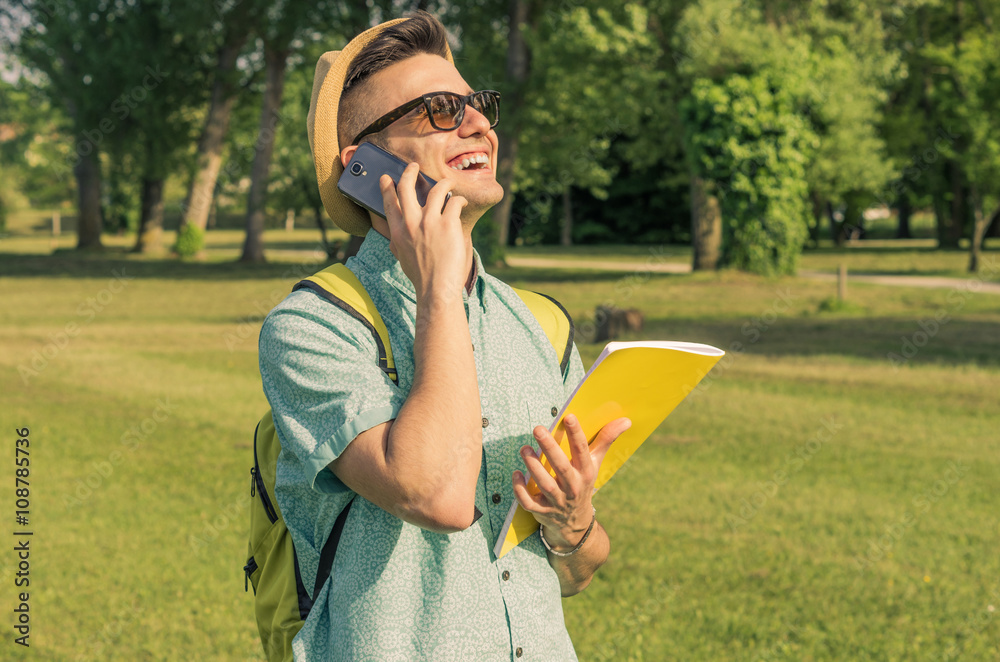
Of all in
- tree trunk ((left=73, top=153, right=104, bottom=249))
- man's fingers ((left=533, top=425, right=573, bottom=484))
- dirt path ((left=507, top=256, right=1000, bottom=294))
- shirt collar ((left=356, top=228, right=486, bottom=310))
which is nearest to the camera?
man's fingers ((left=533, top=425, right=573, bottom=484))

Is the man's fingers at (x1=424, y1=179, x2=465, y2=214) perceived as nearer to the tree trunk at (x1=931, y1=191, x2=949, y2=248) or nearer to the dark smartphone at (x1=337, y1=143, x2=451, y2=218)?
the dark smartphone at (x1=337, y1=143, x2=451, y2=218)

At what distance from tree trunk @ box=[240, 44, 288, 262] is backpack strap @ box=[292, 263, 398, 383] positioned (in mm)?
34126

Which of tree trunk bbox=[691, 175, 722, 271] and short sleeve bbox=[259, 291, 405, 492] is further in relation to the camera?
tree trunk bbox=[691, 175, 722, 271]

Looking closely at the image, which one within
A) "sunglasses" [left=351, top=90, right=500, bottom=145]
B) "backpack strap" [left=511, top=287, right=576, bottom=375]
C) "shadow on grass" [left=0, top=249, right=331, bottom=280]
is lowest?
"shadow on grass" [left=0, top=249, right=331, bottom=280]

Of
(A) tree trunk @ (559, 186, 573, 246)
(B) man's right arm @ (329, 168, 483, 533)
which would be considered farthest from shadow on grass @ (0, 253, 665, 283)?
(B) man's right arm @ (329, 168, 483, 533)

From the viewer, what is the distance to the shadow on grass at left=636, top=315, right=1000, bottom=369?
14.1m

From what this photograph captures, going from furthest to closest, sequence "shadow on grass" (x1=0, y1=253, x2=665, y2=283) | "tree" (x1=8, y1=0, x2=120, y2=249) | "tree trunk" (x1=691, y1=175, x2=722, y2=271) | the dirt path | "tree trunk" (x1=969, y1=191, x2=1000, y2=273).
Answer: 1. "tree" (x1=8, y1=0, x2=120, y2=249)
2. "shadow on grass" (x1=0, y1=253, x2=665, y2=283)
3. "tree trunk" (x1=691, y1=175, x2=722, y2=271)
4. "tree trunk" (x1=969, y1=191, x2=1000, y2=273)
5. the dirt path

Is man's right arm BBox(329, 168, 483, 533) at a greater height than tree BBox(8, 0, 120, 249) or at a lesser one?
lesser

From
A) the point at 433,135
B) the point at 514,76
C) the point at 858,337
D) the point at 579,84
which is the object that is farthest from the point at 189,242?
the point at 433,135

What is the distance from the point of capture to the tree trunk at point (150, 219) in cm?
4212

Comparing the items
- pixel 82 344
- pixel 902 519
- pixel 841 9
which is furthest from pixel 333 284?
pixel 841 9

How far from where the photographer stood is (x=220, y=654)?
5.04 metres

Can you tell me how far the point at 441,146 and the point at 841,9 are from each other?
31.8 m

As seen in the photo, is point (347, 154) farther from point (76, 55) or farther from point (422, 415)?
point (76, 55)
